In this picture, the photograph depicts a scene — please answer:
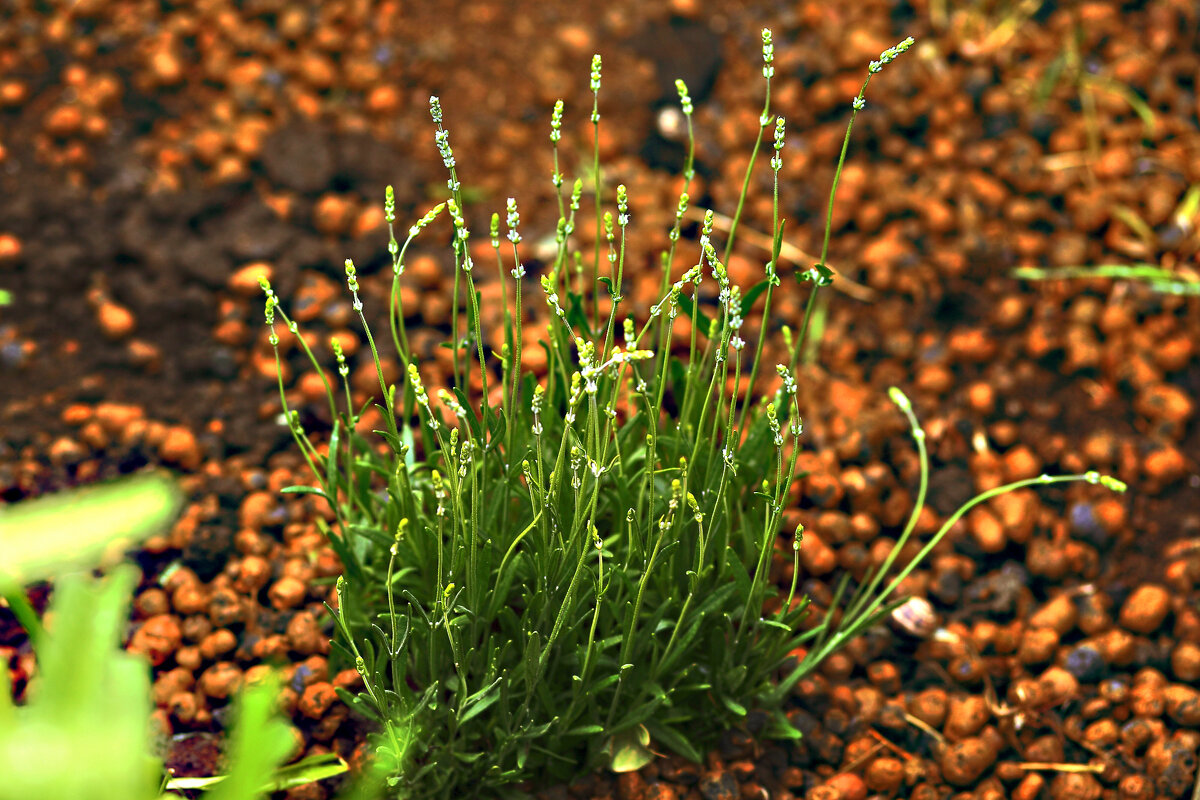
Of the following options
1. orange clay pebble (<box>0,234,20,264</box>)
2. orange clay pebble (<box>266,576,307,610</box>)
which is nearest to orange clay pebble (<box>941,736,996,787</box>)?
orange clay pebble (<box>266,576,307,610</box>)

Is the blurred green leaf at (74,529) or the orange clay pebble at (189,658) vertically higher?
the blurred green leaf at (74,529)

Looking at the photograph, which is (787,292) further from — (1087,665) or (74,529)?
(74,529)

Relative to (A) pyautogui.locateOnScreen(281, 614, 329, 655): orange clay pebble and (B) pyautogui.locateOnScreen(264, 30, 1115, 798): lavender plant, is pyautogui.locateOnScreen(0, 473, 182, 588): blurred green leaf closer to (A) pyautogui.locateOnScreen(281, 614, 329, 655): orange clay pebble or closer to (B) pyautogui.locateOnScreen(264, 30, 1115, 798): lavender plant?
(B) pyautogui.locateOnScreen(264, 30, 1115, 798): lavender plant

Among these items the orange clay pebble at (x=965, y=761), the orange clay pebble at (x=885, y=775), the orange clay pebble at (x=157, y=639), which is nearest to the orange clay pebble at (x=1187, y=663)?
the orange clay pebble at (x=965, y=761)

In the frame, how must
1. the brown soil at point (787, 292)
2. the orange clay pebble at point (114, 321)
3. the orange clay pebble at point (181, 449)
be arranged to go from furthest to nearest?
the orange clay pebble at point (114, 321)
the orange clay pebble at point (181, 449)
the brown soil at point (787, 292)

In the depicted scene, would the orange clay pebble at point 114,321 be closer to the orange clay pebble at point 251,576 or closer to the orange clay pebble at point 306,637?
the orange clay pebble at point 251,576

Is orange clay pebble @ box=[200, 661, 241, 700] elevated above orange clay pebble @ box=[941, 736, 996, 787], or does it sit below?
above
